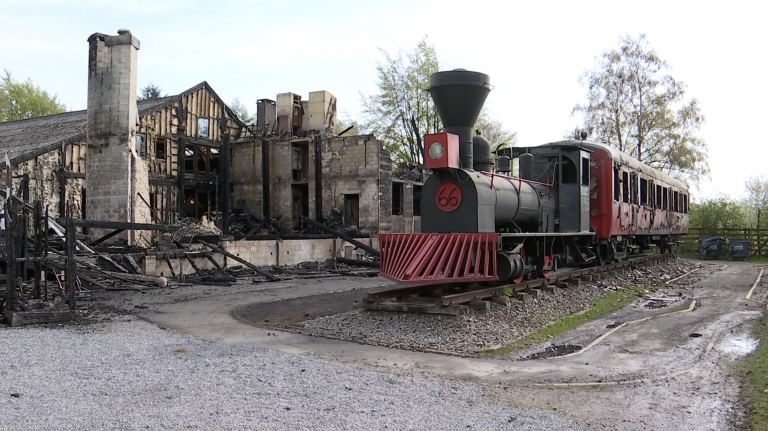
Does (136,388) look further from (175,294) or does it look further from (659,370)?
(175,294)

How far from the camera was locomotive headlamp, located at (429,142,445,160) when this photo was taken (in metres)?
9.38

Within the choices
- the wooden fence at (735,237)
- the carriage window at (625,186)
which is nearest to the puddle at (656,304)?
the carriage window at (625,186)

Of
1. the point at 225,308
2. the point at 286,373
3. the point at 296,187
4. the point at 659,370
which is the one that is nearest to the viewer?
the point at 286,373

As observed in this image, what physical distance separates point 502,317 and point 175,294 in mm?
7501

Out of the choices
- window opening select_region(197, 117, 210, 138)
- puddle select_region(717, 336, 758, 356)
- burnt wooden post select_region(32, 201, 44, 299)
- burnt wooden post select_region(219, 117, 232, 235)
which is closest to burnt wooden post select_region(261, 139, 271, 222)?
burnt wooden post select_region(219, 117, 232, 235)

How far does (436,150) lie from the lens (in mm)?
9430

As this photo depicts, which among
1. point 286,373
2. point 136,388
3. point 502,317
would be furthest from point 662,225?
point 136,388

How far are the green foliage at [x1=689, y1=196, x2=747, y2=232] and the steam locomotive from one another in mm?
18543

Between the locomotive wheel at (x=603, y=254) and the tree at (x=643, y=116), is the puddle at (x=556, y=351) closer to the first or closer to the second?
the locomotive wheel at (x=603, y=254)

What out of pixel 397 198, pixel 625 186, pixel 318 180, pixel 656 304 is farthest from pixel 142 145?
pixel 656 304

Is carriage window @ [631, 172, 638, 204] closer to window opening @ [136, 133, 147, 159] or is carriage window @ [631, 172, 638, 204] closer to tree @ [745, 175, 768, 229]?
window opening @ [136, 133, 147, 159]

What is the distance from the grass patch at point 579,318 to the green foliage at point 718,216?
21.1m

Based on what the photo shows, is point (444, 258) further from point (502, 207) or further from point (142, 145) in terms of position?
point (142, 145)

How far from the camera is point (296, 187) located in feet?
89.0
